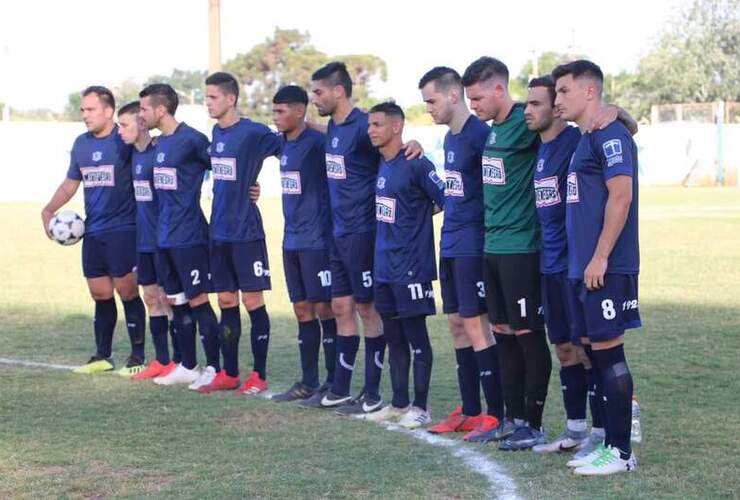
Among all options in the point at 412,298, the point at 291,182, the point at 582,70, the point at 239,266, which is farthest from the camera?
the point at 239,266

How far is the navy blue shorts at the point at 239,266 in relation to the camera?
29.6 feet

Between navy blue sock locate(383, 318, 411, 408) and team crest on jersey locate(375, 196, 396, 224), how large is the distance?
718 millimetres

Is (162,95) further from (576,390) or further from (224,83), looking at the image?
(576,390)

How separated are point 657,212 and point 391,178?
23287mm

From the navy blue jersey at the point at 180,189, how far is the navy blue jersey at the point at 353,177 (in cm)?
146

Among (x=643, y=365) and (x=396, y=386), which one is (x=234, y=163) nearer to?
(x=396, y=386)

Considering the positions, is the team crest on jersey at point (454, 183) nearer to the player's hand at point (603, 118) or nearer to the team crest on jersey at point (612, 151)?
the player's hand at point (603, 118)

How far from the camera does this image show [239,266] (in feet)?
29.7

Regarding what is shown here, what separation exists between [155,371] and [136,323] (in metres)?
0.55

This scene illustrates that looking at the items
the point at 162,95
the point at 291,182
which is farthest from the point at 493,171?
the point at 162,95

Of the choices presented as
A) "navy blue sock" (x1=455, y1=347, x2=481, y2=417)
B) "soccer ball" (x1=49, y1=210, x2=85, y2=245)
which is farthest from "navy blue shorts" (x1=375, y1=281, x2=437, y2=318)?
"soccer ball" (x1=49, y1=210, x2=85, y2=245)

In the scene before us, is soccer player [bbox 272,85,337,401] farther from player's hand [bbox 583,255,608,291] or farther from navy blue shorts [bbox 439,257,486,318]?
player's hand [bbox 583,255,608,291]

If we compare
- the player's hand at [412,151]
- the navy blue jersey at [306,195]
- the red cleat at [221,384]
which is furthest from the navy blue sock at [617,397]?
the red cleat at [221,384]

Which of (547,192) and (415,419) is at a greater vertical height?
(547,192)
